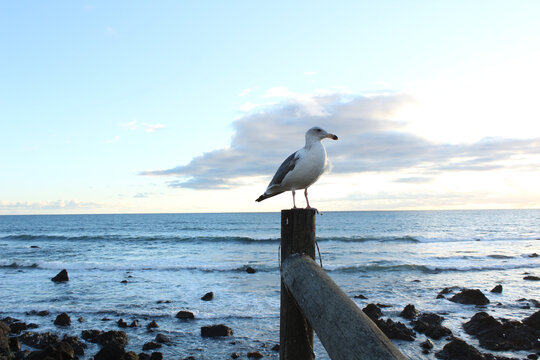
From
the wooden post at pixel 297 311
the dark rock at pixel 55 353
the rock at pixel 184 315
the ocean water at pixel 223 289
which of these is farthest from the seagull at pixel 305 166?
the rock at pixel 184 315

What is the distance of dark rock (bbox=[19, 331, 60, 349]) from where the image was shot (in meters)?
8.24

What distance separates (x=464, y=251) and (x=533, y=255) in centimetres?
402

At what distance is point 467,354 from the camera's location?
713cm

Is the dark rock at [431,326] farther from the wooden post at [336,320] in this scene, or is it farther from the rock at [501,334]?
the wooden post at [336,320]

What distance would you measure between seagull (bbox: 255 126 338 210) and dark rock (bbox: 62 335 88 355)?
A: 17.6ft

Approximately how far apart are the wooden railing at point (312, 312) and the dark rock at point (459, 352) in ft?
18.6

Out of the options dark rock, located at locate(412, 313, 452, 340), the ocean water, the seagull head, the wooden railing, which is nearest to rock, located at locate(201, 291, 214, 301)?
the ocean water

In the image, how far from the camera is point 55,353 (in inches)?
273

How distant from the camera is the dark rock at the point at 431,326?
A: 8.49m

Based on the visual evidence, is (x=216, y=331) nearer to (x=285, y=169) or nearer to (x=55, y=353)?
(x=55, y=353)

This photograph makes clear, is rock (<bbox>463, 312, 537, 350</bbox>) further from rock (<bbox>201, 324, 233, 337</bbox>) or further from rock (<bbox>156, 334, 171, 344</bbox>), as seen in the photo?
rock (<bbox>156, 334, 171, 344</bbox>)

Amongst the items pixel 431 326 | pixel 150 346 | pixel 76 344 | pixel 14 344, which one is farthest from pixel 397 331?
pixel 14 344

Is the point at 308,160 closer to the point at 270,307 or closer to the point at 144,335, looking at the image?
the point at 144,335

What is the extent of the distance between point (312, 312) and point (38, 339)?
8634 mm
